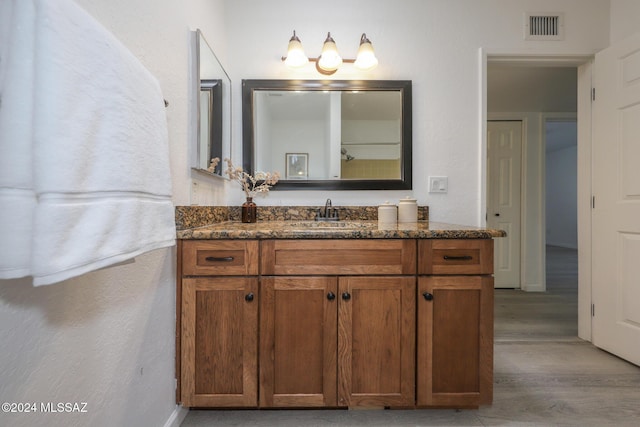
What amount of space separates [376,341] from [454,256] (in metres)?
0.48

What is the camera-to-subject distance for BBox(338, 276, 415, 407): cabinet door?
3.91ft

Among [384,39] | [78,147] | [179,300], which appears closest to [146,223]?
[78,147]

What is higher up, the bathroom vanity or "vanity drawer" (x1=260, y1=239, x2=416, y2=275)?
"vanity drawer" (x1=260, y1=239, x2=416, y2=275)

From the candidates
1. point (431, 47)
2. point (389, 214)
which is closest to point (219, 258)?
point (389, 214)

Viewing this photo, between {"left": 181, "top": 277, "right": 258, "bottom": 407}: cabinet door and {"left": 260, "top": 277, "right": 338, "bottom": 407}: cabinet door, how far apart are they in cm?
5

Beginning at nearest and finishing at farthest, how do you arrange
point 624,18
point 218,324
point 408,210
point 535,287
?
point 218,324 < point 408,210 < point 624,18 < point 535,287

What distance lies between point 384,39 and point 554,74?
187 centimetres

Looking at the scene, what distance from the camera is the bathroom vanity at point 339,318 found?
1184 mm

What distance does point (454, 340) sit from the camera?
1.19 meters

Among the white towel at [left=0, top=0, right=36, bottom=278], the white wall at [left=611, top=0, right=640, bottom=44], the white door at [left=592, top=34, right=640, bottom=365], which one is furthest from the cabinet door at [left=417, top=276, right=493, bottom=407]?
the white wall at [left=611, top=0, right=640, bottom=44]

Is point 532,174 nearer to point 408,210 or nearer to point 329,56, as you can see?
point 408,210

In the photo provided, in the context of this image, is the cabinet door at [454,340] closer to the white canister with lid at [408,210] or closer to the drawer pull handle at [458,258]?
the drawer pull handle at [458,258]

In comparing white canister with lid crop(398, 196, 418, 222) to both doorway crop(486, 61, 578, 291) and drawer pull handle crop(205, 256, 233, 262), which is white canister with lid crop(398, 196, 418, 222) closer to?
drawer pull handle crop(205, 256, 233, 262)

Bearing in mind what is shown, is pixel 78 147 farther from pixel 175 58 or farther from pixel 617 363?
pixel 617 363
